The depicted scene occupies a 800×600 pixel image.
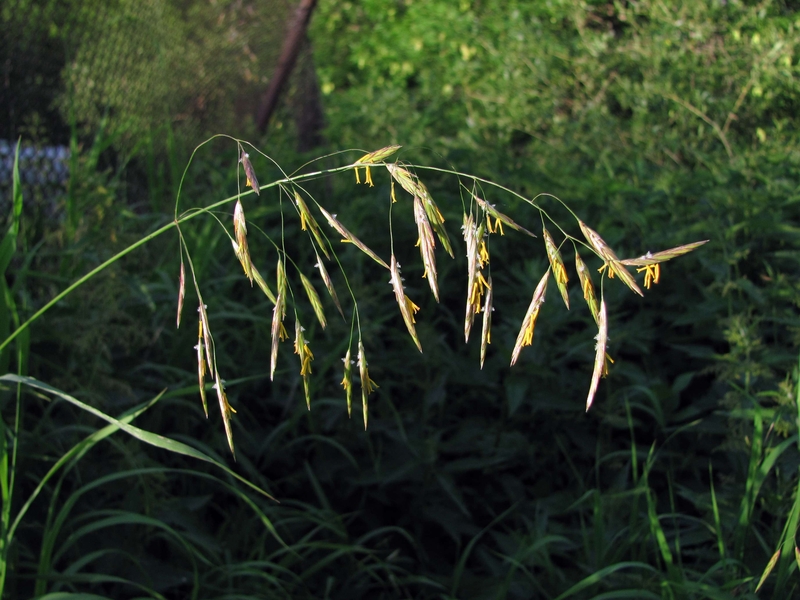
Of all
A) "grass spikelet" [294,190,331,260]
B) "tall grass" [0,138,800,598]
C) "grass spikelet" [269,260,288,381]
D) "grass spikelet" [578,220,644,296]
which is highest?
"grass spikelet" [294,190,331,260]

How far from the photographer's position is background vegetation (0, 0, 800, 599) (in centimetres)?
195

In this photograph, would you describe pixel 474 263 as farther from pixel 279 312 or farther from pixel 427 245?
pixel 279 312

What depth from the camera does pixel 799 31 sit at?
12.8ft

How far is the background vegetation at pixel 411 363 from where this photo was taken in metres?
1.95

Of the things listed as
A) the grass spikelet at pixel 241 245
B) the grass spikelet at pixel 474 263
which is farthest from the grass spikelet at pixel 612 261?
the grass spikelet at pixel 241 245

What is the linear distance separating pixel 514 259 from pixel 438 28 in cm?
324

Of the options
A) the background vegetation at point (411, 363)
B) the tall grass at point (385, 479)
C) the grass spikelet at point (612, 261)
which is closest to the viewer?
the grass spikelet at point (612, 261)

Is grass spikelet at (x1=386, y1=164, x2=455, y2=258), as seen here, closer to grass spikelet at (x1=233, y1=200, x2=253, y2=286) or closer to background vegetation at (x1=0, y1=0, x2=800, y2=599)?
background vegetation at (x1=0, y1=0, x2=800, y2=599)

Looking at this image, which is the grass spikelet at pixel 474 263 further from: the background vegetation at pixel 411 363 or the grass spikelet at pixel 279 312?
the grass spikelet at pixel 279 312

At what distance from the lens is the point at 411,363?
2.56 m

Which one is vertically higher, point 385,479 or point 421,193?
point 421,193

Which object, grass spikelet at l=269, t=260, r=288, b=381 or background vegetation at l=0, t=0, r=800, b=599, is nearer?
grass spikelet at l=269, t=260, r=288, b=381

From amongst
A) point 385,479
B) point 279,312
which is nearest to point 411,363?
point 385,479

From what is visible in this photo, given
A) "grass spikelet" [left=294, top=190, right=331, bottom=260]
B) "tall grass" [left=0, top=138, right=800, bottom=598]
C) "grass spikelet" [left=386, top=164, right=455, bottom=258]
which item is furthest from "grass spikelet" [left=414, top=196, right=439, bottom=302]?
"tall grass" [left=0, top=138, right=800, bottom=598]
